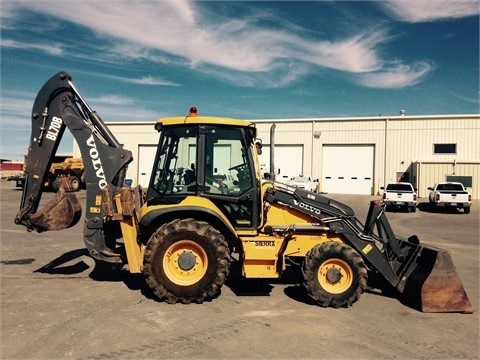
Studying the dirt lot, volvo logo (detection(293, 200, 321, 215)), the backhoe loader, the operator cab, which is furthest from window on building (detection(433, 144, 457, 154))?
the operator cab

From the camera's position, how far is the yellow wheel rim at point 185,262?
592cm

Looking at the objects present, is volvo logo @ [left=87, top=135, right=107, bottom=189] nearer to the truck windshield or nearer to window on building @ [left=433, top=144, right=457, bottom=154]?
the truck windshield

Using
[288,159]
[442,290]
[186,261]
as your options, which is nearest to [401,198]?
[288,159]

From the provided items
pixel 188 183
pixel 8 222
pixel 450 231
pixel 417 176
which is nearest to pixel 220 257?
pixel 188 183

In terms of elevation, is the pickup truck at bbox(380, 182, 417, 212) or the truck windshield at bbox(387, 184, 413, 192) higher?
the truck windshield at bbox(387, 184, 413, 192)

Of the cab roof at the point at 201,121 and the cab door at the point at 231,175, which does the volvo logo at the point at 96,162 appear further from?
A: the cab door at the point at 231,175

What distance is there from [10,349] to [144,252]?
206 centimetres

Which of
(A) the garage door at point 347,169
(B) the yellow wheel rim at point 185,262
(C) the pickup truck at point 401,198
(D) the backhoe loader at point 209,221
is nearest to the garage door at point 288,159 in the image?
(A) the garage door at point 347,169

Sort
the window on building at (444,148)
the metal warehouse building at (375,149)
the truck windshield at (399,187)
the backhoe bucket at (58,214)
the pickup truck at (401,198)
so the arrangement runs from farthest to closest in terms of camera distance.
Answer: the window on building at (444,148) < the metal warehouse building at (375,149) < the truck windshield at (399,187) < the pickup truck at (401,198) < the backhoe bucket at (58,214)

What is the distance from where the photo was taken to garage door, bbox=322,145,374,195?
1227 inches

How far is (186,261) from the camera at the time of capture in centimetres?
593

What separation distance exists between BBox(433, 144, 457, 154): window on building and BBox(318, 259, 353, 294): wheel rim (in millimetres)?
27414

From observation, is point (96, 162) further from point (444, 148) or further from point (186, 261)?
point (444, 148)

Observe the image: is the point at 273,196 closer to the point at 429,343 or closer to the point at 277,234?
the point at 277,234
